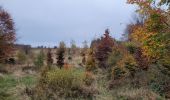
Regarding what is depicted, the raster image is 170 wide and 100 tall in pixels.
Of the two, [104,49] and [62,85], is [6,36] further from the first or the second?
[62,85]

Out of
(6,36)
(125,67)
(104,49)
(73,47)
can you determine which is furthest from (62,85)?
(73,47)

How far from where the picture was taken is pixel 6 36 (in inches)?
2411

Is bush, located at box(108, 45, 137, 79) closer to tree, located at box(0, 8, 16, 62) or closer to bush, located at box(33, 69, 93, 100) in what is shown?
bush, located at box(33, 69, 93, 100)

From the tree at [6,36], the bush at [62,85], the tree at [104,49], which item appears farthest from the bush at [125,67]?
the tree at [6,36]

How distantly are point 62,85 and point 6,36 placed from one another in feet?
109

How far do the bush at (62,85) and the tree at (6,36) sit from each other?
30780 mm

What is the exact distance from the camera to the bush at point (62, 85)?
28.7 m

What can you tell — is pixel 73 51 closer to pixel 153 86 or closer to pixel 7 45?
pixel 7 45

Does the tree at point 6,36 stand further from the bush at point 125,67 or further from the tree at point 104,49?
the bush at point 125,67

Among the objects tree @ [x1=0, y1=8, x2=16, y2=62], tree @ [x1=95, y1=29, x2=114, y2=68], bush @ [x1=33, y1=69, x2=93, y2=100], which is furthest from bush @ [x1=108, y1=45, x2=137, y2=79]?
tree @ [x1=0, y1=8, x2=16, y2=62]

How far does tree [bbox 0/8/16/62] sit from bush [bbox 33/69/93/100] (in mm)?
30780

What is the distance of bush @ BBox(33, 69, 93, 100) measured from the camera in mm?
28652

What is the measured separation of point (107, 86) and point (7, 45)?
29.8 m

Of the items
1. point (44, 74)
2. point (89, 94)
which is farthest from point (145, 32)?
point (44, 74)
